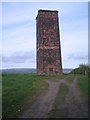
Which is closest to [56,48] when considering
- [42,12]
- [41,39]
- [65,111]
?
[41,39]

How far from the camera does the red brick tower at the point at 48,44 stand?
38.3 metres

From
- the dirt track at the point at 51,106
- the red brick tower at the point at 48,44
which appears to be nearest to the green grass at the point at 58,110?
the dirt track at the point at 51,106

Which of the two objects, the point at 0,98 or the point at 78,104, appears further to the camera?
the point at 0,98

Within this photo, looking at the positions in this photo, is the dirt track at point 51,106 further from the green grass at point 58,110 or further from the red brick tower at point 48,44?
the red brick tower at point 48,44

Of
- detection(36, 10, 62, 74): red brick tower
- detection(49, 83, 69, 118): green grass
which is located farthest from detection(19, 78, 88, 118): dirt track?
detection(36, 10, 62, 74): red brick tower

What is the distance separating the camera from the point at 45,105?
13.2 meters

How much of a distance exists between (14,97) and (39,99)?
1946mm

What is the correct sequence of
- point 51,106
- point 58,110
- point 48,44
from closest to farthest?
point 58,110
point 51,106
point 48,44

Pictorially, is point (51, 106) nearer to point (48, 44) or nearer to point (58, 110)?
point (58, 110)

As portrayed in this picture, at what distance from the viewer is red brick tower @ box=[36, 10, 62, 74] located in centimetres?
3831

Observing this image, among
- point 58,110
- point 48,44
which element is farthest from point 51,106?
point 48,44

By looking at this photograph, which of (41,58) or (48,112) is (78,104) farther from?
(41,58)

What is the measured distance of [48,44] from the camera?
39.2 metres

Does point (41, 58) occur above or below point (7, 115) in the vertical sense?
above
